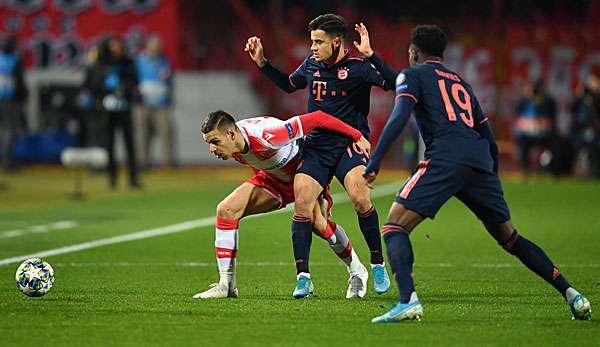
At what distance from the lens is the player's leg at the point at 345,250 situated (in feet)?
32.6

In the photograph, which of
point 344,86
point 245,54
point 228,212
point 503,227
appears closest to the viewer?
point 503,227

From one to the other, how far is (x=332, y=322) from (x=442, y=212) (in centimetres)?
1040

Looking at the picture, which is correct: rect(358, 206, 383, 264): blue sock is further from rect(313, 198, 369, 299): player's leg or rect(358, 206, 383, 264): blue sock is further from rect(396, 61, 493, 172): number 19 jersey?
rect(396, 61, 493, 172): number 19 jersey

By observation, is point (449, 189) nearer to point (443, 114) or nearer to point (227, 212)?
point (443, 114)

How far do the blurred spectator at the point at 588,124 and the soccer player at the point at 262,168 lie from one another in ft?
54.5

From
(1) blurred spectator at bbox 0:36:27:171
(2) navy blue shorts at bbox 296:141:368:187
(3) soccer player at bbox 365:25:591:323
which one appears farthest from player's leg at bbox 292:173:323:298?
(1) blurred spectator at bbox 0:36:27:171

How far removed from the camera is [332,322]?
8508mm

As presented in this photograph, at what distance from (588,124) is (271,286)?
1667 centimetres

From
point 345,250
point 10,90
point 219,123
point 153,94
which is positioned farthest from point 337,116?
point 10,90

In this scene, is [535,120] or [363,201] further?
[535,120]

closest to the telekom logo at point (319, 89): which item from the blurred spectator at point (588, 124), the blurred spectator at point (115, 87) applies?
the blurred spectator at point (115, 87)

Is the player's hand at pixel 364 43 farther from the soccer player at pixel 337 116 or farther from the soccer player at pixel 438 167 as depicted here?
the soccer player at pixel 438 167

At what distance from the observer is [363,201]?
33.5 feet

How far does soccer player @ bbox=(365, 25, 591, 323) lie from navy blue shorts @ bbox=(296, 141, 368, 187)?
1.60m
